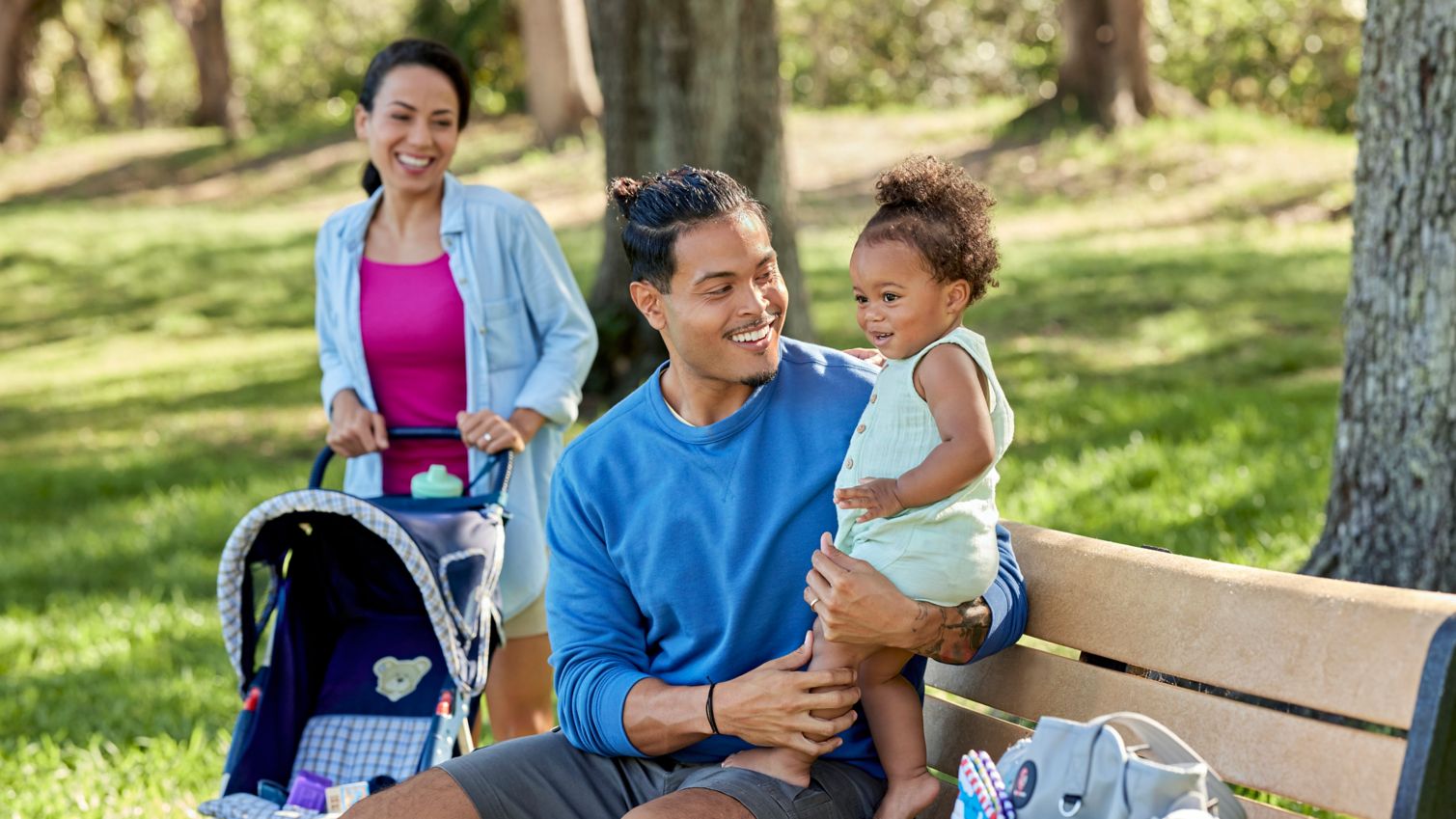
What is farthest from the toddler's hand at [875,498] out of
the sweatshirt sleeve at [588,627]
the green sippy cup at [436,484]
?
the green sippy cup at [436,484]

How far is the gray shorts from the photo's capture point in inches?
115

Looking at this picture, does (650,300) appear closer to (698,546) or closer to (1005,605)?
(698,546)

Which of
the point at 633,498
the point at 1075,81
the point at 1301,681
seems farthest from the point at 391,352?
the point at 1075,81

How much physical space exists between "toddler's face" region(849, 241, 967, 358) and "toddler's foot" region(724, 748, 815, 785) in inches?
29.5

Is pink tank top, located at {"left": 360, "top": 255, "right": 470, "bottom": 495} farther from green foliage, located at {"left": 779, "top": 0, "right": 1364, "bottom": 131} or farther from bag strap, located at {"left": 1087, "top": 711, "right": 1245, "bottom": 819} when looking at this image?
green foliage, located at {"left": 779, "top": 0, "right": 1364, "bottom": 131}

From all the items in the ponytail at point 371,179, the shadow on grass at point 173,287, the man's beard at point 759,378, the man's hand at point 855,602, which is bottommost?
the shadow on grass at point 173,287

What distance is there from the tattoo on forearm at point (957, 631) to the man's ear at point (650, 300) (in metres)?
0.80

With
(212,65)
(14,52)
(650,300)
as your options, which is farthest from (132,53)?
(650,300)

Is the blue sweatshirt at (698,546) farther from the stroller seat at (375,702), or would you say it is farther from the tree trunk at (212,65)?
the tree trunk at (212,65)

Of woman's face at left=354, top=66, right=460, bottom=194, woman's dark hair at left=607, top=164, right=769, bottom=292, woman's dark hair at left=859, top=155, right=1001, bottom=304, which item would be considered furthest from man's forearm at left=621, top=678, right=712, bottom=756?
woman's face at left=354, top=66, right=460, bottom=194

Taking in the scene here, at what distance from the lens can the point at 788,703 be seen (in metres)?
2.77

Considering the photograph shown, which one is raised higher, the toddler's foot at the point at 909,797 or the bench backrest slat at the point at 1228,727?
the bench backrest slat at the point at 1228,727

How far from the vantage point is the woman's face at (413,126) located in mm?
4168

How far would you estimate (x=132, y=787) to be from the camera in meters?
4.86
